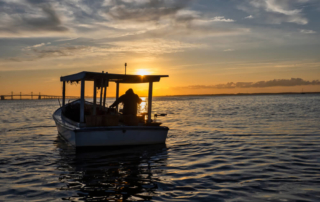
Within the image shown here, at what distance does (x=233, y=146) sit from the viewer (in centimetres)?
1180

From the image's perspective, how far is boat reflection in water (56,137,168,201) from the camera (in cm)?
616

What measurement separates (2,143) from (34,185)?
8.03m

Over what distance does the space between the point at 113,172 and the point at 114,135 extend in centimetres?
280

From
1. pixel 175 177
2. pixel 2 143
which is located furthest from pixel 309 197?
pixel 2 143

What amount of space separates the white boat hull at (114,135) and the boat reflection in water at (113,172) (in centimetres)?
32

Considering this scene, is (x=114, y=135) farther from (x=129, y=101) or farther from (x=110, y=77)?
(x=110, y=77)

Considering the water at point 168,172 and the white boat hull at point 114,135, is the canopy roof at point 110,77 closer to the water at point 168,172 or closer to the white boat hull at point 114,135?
the white boat hull at point 114,135

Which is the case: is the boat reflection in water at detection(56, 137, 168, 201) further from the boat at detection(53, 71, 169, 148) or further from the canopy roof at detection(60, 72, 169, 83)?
the canopy roof at detection(60, 72, 169, 83)

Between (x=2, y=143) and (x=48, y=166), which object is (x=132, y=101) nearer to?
(x=48, y=166)

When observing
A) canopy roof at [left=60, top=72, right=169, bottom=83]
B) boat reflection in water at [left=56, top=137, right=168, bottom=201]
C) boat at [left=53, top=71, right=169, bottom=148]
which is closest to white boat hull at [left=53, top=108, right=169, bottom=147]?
boat at [left=53, top=71, right=169, bottom=148]

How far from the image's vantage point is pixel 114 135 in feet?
35.0

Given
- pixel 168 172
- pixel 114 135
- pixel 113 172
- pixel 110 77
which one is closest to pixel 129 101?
pixel 110 77

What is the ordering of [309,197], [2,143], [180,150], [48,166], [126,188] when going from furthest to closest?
[2,143], [180,150], [48,166], [126,188], [309,197]

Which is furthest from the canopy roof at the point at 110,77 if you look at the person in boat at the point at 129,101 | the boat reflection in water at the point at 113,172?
the boat reflection in water at the point at 113,172
